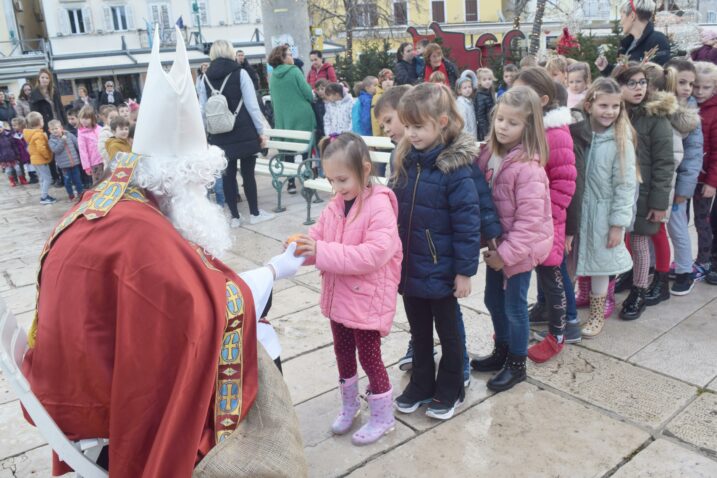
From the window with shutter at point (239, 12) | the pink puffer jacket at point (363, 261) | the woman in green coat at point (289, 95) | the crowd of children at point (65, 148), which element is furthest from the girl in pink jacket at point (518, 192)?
the window with shutter at point (239, 12)

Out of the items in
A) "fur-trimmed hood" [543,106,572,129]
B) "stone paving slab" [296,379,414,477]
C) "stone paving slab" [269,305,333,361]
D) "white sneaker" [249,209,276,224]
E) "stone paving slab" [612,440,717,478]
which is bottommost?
"stone paving slab" [612,440,717,478]

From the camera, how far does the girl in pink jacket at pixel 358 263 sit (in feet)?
8.62

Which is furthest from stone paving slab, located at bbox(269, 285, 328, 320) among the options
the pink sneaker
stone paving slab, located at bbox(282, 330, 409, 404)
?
the pink sneaker

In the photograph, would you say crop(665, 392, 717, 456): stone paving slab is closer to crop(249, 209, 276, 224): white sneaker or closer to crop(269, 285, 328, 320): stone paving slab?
crop(269, 285, 328, 320): stone paving slab

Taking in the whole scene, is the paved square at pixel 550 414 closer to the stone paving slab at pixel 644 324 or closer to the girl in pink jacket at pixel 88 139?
the stone paving slab at pixel 644 324

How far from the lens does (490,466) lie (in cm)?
272

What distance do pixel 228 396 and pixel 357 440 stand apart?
105cm

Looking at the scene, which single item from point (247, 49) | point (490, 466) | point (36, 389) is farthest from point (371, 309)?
point (247, 49)

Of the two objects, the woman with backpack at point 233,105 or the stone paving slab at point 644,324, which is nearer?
the stone paving slab at point 644,324

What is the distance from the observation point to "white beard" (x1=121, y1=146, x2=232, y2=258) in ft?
6.97

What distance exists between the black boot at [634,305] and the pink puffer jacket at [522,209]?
137 cm

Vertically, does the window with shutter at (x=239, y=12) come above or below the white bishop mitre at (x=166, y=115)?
above

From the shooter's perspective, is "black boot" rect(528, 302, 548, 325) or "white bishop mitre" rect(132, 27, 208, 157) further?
"black boot" rect(528, 302, 548, 325)

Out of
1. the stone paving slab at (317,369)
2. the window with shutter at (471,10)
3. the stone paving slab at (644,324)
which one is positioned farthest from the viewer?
the window with shutter at (471,10)
